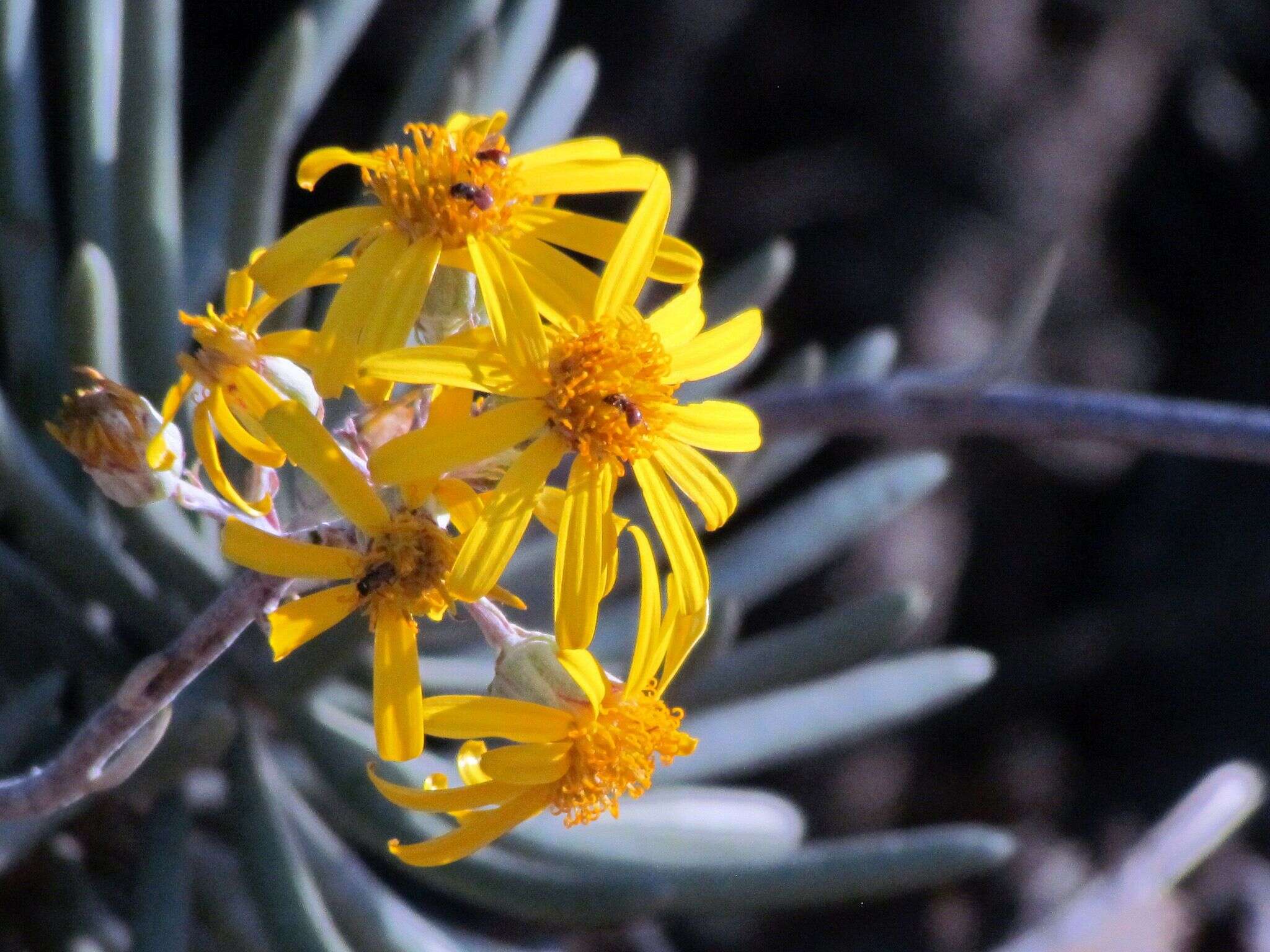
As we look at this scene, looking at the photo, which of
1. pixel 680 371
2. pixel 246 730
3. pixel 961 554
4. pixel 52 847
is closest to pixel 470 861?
pixel 246 730

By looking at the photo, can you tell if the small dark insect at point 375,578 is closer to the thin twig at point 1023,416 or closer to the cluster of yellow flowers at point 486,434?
the cluster of yellow flowers at point 486,434

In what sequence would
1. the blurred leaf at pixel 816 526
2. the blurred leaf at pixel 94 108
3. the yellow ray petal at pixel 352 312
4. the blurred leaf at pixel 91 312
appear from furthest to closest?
the blurred leaf at pixel 816 526 → the blurred leaf at pixel 94 108 → the blurred leaf at pixel 91 312 → the yellow ray petal at pixel 352 312

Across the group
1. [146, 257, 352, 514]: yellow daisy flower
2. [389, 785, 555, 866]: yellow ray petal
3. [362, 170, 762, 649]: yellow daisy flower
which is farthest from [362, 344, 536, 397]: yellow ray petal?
[389, 785, 555, 866]: yellow ray petal

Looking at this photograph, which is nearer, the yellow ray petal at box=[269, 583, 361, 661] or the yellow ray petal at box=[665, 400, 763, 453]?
the yellow ray petal at box=[269, 583, 361, 661]

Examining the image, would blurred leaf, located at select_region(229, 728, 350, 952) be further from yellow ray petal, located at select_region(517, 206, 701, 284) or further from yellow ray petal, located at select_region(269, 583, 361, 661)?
yellow ray petal, located at select_region(517, 206, 701, 284)

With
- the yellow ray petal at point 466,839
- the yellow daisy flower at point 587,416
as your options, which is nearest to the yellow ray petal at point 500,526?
the yellow daisy flower at point 587,416

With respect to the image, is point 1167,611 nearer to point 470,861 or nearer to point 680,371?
point 470,861

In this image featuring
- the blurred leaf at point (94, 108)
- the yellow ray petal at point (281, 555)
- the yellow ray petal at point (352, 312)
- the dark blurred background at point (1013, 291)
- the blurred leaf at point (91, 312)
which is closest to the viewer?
the yellow ray petal at point (281, 555)
